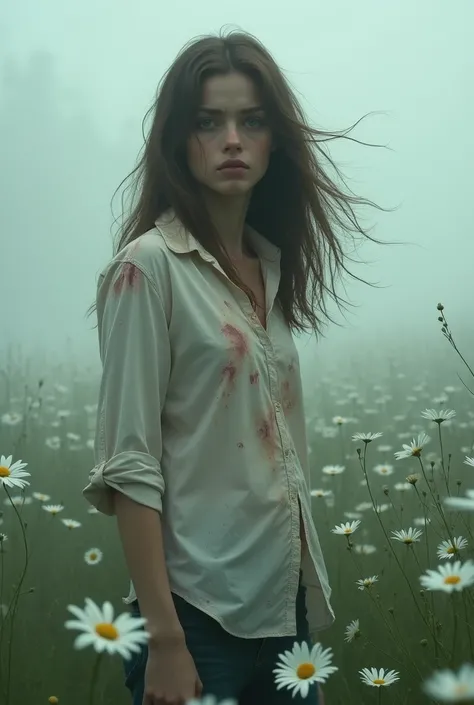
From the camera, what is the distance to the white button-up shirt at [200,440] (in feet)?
2.52

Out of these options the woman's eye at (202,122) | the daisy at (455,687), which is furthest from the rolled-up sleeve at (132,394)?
the daisy at (455,687)

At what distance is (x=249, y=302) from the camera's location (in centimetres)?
89

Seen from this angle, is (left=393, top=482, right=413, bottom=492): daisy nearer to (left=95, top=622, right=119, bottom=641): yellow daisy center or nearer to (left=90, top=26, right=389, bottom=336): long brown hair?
(left=90, top=26, right=389, bottom=336): long brown hair

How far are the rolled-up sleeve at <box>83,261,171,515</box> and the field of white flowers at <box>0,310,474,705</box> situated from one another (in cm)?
60

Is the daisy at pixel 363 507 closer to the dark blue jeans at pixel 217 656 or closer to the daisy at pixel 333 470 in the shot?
the daisy at pixel 333 470

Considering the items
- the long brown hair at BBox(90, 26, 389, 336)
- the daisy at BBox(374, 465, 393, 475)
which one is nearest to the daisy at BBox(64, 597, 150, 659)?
the long brown hair at BBox(90, 26, 389, 336)

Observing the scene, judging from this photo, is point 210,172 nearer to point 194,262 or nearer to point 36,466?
point 194,262

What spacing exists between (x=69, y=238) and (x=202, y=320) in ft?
3.47

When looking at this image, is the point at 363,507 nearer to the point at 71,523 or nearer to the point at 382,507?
the point at 382,507

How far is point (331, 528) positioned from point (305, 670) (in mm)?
957

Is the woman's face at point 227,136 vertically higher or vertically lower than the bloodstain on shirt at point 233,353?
higher

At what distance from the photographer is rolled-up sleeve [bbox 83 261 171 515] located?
0.75 m

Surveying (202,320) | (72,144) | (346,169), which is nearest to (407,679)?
(202,320)

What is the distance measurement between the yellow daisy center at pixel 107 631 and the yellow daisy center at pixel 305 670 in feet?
0.81
